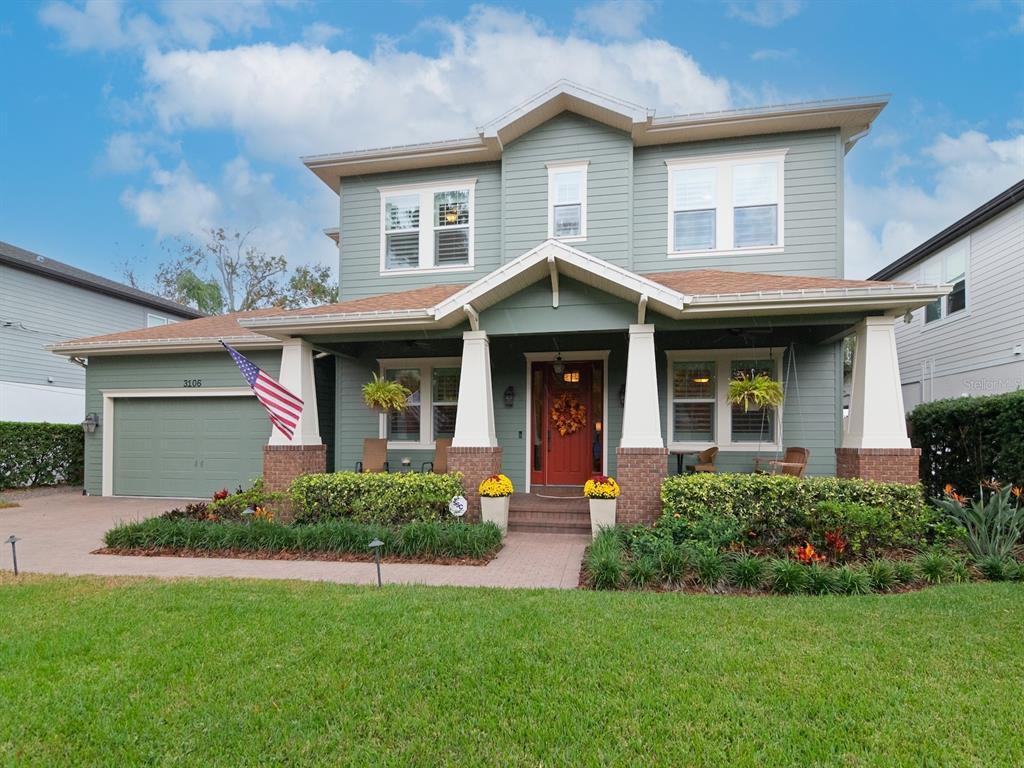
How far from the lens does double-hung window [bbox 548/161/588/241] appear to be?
385 inches

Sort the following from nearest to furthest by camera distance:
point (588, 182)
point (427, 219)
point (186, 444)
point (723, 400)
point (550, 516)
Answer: point (550, 516) < point (723, 400) < point (588, 182) < point (427, 219) < point (186, 444)

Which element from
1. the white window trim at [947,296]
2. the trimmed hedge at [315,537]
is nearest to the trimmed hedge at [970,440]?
the white window trim at [947,296]

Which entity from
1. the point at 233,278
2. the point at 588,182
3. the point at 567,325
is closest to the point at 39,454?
the point at 567,325

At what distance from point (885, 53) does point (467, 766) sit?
15.7 m

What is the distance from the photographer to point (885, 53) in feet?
39.0

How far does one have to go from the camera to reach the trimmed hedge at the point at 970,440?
279 inches

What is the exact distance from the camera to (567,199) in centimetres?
986

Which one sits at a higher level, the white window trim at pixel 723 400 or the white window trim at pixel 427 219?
the white window trim at pixel 427 219

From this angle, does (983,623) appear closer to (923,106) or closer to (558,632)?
(558,632)

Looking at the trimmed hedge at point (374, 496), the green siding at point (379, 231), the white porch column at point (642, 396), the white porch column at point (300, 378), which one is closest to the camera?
the white porch column at point (642, 396)

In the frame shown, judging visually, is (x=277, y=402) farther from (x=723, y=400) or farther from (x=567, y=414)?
(x=723, y=400)

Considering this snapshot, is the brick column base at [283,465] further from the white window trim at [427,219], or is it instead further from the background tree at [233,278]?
the background tree at [233,278]

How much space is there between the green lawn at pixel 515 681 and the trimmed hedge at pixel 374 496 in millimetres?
2925

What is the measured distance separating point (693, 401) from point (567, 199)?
14.3ft
